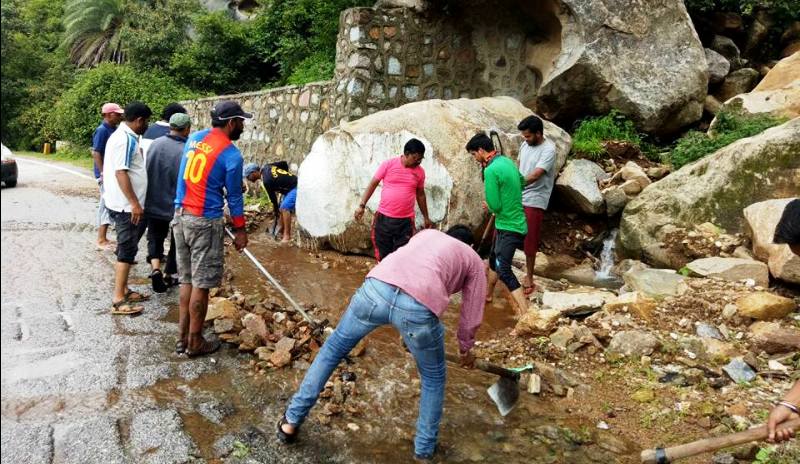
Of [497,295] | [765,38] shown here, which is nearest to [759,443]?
[497,295]

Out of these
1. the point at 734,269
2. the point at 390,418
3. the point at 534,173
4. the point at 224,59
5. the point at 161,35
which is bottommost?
the point at 390,418

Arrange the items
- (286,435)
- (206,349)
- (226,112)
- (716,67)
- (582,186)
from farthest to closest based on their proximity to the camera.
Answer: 1. (716,67)
2. (582,186)
3. (206,349)
4. (226,112)
5. (286,435)

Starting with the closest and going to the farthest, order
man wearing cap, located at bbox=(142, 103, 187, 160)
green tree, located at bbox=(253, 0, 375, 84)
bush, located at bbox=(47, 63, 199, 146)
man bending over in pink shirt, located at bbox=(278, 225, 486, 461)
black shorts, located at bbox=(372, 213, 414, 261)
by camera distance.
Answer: man bending over in pink shirt, located at bbox=(278, 225, 486, 461)
black shorts, located at bbox=(372, 213, 414, 261)
man wearing cap, located at bbox=(142, 103, 187, 160)
green tree, located at bbox=(253, 0, 375, 84)
bush, located at bbox=(47, 63, 199, 146)

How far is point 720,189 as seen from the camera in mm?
6062

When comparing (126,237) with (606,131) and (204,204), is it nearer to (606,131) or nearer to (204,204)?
(204,204)

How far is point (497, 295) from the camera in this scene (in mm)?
5965

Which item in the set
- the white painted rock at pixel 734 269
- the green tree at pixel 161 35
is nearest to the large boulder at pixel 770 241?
the white painted rock at pixel 734 269

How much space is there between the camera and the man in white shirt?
15.1ft

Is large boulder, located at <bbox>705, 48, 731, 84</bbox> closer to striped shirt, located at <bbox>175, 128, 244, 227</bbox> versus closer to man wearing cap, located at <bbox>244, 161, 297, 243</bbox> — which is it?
man wearing cap, located at <bbox>244, 161, 297, 243</bbox>

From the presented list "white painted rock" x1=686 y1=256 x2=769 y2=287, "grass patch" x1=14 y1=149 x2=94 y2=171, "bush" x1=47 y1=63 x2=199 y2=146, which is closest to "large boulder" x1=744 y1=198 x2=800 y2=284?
"white painted rock" x1=686 y1=256 x2=769 y2=287

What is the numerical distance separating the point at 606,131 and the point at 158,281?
6.60 metres

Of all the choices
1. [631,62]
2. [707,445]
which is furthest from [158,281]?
[631,62]

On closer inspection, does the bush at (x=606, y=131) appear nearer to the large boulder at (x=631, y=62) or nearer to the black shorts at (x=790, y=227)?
the large boulder at (x=631, y=62)

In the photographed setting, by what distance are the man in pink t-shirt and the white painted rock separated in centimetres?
291
